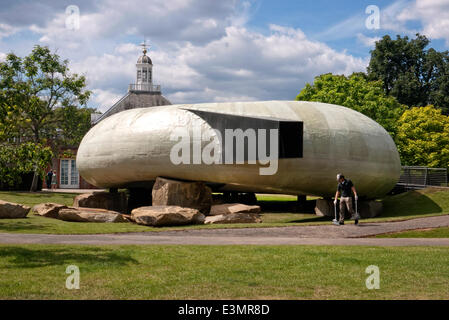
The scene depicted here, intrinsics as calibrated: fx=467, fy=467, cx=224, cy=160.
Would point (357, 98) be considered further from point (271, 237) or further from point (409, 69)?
point (271, 237)

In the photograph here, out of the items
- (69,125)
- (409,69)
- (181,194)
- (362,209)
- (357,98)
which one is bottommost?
(362,209)

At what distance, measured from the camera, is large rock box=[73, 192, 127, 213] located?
79.7 ft

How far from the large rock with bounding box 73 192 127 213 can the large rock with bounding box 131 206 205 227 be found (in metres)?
6.19

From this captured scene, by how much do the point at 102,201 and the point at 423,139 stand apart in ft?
110

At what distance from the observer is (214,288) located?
7145 mm

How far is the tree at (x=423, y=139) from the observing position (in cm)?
4441

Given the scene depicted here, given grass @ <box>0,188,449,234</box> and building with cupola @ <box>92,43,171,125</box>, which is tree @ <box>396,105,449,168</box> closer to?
grass @ <box>0,188,449,234</box>

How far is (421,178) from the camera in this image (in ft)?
100

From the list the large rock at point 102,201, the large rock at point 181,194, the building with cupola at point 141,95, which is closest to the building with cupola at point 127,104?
the building with cupola at point 141,95

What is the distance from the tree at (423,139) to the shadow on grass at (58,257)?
1563 inches

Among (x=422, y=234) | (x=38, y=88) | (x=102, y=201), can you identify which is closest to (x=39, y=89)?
(x=38, y=88)
